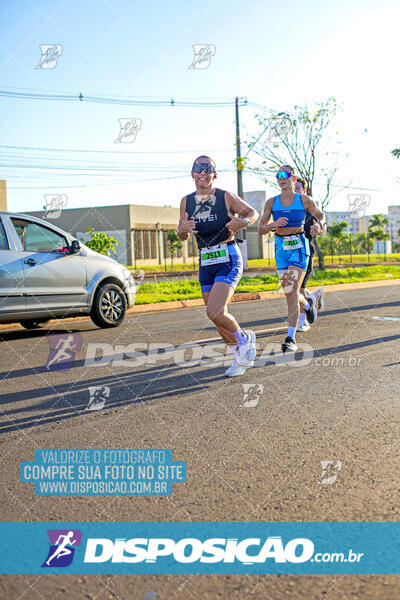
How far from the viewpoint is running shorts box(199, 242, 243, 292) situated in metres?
5.93

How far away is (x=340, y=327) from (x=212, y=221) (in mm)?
4209

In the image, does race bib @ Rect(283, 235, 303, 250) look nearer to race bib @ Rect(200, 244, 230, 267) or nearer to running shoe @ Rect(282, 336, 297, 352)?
running shoe @ Rect(282, 336, 297, 352)

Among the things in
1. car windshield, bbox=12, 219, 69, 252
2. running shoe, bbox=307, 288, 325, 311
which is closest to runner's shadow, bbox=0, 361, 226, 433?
running shoe, bbox=307, 288, 325, 311

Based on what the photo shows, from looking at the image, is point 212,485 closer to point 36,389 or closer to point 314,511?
point 314,511

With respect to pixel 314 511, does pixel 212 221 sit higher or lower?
higher

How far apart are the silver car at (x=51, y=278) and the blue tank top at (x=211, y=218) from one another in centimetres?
386

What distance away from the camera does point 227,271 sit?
5.95m

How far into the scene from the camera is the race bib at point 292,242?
7594 millimetres

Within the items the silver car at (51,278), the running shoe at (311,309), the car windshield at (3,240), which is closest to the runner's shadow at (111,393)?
the running shoe at (311,309)

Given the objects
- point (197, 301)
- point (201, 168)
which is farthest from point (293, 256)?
point (197, 301)

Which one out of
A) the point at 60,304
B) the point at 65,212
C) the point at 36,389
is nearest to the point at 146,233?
the point at 65,212

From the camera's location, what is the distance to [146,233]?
62.9m

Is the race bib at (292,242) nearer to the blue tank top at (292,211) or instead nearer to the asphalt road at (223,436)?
the blue tank top at (292,211)

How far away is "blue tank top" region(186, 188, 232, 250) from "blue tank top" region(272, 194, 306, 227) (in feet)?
5.84
